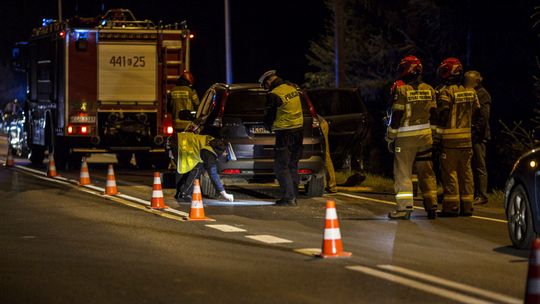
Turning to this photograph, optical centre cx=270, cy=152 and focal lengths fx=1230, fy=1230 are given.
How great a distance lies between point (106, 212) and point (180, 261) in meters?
4.96

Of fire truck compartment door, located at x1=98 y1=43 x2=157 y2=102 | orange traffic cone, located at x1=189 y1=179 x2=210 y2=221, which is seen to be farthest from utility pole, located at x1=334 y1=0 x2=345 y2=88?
orange traffic cone, located at x1=189 y1=179 x2=210 y2=221

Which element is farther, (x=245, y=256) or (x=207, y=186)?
(x=207, y=186)

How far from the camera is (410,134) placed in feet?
46.9

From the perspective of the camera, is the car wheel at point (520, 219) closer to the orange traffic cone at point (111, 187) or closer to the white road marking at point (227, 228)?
the white road marking at point (227, 228)

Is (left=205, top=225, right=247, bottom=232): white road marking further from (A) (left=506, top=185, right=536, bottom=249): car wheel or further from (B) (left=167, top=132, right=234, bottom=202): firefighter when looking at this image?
→ (B) (left=167, top=132, right=234, bottom=202): firefighter

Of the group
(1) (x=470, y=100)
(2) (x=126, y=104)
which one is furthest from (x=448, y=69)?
(2) (x=126, y=104)

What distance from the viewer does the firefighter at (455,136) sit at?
1462cm

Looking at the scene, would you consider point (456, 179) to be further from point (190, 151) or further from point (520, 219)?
point (190, 151)

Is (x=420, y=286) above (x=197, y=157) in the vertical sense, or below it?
below

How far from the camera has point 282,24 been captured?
58.2m

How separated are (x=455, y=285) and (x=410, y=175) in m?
5.11

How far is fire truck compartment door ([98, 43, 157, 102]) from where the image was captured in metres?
25.5

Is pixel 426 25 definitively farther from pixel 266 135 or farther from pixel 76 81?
pixel 266 135

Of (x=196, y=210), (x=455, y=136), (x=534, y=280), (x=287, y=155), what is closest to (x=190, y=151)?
(x=287, y=155)
